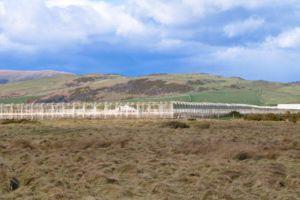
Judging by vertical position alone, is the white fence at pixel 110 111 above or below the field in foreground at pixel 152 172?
above

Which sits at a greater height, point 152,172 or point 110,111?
point 110,111

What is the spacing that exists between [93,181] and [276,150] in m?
11.3

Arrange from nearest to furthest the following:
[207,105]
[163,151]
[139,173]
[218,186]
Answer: [218,186] < [139,173] < [163,151] < [207,105]

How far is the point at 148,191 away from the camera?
15172 millimetres

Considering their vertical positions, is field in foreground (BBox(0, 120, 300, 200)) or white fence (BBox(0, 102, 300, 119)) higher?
white fence (BBox(0, 102, 300, 119))

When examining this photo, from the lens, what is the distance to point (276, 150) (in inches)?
1023

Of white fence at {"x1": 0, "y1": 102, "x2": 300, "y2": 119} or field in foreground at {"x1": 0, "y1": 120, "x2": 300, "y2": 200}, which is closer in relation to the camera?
field in foreground at {"x1": 0, "y1": 120, "x2": 300, "y2": 200}

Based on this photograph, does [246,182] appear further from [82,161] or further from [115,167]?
[82,161]

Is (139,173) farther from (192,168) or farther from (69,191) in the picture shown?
(69,191)

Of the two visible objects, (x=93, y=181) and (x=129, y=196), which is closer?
(x=129, y=196)

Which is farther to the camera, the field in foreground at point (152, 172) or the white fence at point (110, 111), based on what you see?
the white fence at point (110, 111)

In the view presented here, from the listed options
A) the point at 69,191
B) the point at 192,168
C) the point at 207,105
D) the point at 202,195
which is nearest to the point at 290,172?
the point at 192,168

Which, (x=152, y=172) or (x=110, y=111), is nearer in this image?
(x=152, y=172)

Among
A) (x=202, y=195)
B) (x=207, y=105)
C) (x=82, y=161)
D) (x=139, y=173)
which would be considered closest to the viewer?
(x=202, y=195)
